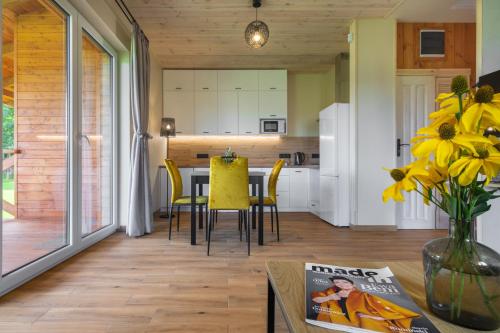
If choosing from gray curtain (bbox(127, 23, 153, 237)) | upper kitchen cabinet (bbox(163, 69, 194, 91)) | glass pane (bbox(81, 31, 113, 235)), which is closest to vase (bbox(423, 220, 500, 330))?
glass pane (bbox(81, 31, 113, 235))

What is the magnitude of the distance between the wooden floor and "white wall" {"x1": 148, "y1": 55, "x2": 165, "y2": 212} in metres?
1.55

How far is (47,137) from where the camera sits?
8.20 ft

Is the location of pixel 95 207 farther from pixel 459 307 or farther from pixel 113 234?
pixel 459 307

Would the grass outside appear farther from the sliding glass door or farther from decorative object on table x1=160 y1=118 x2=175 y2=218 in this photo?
decorative object on table x1=160 y1=118 x2=175 y2=218

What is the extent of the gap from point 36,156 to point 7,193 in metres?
0.47

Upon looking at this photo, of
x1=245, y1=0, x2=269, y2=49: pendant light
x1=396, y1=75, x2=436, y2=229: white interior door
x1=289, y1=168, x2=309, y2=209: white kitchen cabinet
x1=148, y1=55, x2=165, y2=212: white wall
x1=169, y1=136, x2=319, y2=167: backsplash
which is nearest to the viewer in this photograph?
x1=245, y1=0, x2=269, y2=49: pendant light

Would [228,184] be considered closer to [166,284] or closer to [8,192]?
[166,284]

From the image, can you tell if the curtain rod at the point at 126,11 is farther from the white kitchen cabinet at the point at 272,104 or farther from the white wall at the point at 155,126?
the white kitchen cabinet at the point at 272,104

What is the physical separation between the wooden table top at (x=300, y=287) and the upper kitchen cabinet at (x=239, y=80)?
489 cm

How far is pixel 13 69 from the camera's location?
2088 millimetres

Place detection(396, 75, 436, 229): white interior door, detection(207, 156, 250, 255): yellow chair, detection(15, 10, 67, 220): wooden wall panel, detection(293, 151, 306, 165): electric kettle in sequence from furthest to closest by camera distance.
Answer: detection(293, 151, 306, 165): electric kettle, detection(396, 75, 436, 229): white interior door, detection(207, 156, 250, 255): yellow chair, detection(15, 10, 67, 220): wooden wall panel

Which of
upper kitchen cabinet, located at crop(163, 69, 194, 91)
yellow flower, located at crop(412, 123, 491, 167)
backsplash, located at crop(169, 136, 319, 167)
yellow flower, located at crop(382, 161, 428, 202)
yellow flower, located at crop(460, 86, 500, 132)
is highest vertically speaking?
upper kitchen cabinet, located at crop(163, 69, 194, 91)

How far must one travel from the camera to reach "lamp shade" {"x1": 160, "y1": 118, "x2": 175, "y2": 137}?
16.5 feet

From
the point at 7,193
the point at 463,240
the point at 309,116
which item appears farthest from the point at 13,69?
the point at 309,116
